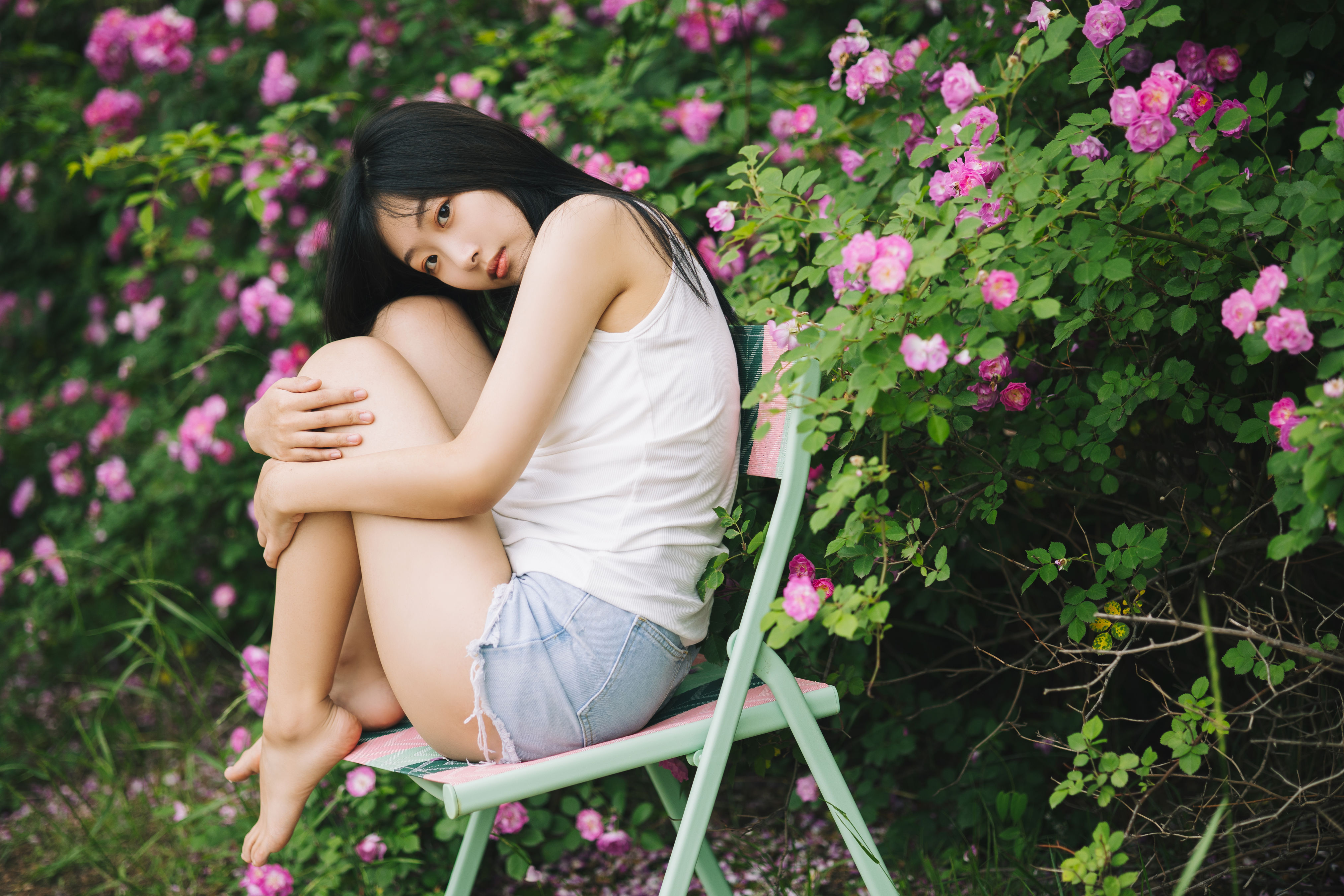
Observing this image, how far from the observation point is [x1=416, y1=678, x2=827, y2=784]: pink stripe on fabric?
118cm

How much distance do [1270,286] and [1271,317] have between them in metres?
0.04

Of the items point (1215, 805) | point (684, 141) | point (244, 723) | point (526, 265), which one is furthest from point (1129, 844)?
point (244, 723)

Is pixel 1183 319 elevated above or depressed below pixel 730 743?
above

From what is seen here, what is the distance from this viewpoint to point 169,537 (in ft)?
10.0

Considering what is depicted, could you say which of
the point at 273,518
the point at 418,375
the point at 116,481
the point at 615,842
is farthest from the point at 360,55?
the point at 615,842

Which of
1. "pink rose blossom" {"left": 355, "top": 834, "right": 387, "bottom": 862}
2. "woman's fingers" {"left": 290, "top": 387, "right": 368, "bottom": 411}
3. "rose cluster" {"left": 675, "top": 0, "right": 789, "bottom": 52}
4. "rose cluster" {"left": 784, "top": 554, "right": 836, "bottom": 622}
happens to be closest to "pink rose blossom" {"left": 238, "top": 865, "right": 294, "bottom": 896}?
"pink rose blossom" {"left": 355, "top": 834, "right": 387, "bottom": 862}

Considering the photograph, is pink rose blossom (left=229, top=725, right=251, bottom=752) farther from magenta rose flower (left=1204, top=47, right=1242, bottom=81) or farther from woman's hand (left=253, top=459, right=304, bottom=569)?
magenta rose flower (left=1204, top=47, right=1242, bottom=81)

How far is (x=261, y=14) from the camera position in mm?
3008

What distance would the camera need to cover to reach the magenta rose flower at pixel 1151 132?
4.04ft

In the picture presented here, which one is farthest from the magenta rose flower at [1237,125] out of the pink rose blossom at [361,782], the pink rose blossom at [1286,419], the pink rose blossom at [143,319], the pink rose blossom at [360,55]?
the pink rose blossom at [143,319]

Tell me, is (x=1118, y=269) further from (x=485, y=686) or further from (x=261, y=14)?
(x=261, y=14)

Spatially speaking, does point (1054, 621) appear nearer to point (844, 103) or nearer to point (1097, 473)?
point (1097, 473)

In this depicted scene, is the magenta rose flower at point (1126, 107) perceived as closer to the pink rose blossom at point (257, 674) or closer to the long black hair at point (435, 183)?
the long black hair at point (435, 183)

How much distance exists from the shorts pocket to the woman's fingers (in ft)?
1.70
